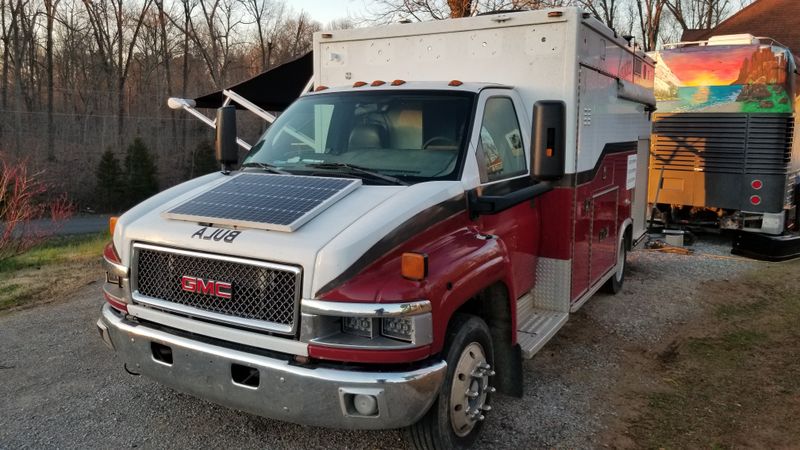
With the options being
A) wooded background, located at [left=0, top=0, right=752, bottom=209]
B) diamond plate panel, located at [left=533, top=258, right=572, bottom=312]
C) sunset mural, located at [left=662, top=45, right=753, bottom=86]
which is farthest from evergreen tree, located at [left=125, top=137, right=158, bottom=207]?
diamond plate panel, located at [left=533, top=258, right=572, bottom=312]

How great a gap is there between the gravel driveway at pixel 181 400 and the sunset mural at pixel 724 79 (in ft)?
17.0

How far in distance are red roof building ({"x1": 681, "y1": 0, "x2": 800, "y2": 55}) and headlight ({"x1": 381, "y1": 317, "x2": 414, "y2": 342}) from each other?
2822cm

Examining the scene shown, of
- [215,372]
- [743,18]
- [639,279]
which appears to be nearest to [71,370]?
[215,372]

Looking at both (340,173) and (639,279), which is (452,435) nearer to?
(340,173)

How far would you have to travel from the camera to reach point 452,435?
11.5ft

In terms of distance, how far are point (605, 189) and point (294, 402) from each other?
4148 mm

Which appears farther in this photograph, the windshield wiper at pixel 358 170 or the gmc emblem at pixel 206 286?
Result: the windshield wiper at pixel 358 170

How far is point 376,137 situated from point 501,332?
1550mm

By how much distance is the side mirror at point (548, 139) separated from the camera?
12.5ft

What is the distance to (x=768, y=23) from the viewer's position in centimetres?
2727

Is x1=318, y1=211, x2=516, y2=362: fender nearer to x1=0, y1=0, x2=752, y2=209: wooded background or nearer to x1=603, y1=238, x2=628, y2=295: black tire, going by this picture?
x1=603, y1=238, x2=628, y2=295: black tire

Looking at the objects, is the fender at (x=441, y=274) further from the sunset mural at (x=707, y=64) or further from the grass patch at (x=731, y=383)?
the sunset mural at (x=707, y=64)

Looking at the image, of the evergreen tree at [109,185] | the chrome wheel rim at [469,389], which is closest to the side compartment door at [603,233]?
the chrome wheel rim at [469,389]

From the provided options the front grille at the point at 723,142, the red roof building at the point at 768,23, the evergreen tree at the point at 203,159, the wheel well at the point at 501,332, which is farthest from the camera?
the evergreen tree at the point at 203,159
